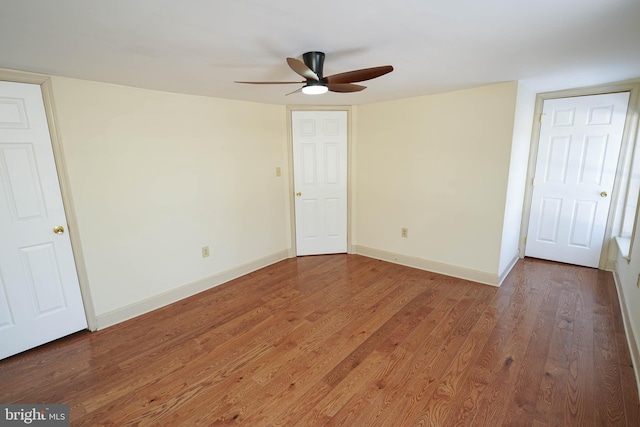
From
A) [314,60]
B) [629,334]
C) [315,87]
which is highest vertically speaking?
[314,60]

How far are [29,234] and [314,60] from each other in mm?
2479

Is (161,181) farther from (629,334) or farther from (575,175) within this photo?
(575,175)

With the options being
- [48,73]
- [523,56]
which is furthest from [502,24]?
[48,73]

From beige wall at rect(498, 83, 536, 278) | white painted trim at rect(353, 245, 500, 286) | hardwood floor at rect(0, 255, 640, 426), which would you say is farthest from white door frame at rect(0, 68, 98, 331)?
beige wall at rect(498, 83, 536, 278)

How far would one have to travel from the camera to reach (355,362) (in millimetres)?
2121

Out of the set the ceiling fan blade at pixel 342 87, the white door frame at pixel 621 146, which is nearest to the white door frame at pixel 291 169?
the ceiling fan blade at pixel 342 87

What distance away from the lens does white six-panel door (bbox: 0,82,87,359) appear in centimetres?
212

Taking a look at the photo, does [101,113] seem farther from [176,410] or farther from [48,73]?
[176,410]

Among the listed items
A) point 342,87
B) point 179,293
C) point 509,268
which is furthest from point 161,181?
point 509,268

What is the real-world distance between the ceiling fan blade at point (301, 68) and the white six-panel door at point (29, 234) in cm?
197

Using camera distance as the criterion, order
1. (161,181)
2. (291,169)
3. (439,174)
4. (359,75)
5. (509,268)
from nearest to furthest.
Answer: (359,75)
(161,181)
(439,174)
(509,268)
(291,169)

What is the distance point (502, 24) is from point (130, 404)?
9.92 ft

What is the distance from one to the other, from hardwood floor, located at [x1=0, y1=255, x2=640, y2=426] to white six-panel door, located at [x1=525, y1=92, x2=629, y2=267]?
65 cm

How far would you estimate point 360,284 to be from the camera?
3361 millimetres
